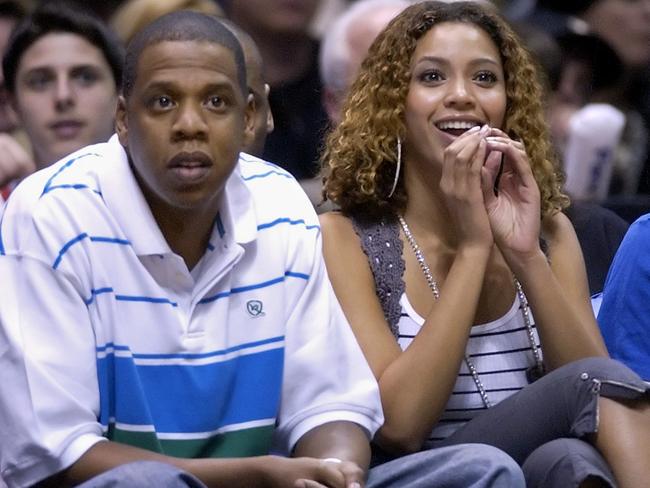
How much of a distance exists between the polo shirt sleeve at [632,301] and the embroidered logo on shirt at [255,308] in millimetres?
834

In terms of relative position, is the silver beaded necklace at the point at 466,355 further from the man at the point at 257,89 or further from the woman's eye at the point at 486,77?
the man at the point at 257,89

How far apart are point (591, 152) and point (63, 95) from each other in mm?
1532

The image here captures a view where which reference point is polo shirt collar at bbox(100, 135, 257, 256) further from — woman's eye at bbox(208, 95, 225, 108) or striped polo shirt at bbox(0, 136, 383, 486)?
woman's eye at bbox(208, 95, 225, 108)

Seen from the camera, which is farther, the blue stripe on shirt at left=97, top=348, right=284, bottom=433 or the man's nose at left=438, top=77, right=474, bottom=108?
the man's nose at left=438, top=77, right=474, bottom=108

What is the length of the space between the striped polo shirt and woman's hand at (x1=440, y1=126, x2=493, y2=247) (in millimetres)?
356

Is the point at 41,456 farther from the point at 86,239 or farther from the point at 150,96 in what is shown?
the point at 150,96

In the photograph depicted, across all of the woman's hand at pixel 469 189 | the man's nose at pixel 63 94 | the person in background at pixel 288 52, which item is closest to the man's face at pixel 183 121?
the woman's hand at pixel 469 189

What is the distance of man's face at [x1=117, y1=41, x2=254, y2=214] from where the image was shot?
2822 millimetres

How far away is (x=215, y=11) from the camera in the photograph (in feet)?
15.6

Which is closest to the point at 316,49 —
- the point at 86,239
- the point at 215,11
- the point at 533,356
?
the point at 215,11

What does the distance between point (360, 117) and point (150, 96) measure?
0.73 metres

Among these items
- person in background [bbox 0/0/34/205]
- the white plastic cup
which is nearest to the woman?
person in background [bbox 0/0/34/205]

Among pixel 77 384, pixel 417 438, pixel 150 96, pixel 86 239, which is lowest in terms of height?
pixel 417 438

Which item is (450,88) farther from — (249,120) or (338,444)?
(338,444)
